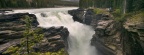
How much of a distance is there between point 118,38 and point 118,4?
111 ft

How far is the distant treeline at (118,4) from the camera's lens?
2450 inches

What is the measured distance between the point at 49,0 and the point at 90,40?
82.8m

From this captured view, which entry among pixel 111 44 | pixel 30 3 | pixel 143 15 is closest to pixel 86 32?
pixel 111 44

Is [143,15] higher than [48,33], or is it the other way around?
[143,15]

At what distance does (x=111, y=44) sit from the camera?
59688 mm

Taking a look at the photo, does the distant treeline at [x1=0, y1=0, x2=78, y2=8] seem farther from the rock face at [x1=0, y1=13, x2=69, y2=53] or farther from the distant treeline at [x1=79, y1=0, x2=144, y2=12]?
the rock face at [x1=0, y1=13, x2=69, y2=53]

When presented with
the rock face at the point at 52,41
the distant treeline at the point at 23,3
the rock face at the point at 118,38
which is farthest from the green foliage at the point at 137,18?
the distant treeline at the point at 23,3

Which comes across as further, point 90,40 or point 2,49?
point 90,40

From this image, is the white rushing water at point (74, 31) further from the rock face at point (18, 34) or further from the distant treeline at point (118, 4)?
the distant treeline at point (118, 4)

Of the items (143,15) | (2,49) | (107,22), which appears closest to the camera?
(2,49)

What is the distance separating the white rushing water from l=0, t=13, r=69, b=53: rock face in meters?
6.84

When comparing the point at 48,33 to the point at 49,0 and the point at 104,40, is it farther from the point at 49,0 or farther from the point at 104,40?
the point at 49,0

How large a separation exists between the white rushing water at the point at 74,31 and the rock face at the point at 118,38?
3958 mm

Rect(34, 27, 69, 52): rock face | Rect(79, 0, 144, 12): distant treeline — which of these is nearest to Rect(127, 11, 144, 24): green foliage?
Rect(79, 0, 144, 12): distant treeline
